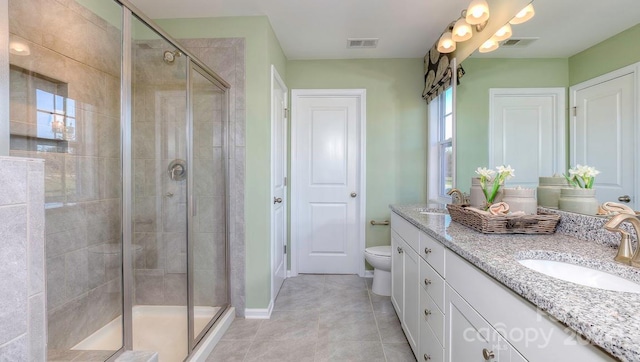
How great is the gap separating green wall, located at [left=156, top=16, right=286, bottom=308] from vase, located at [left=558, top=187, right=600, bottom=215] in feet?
6.15

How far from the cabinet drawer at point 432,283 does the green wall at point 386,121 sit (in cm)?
156

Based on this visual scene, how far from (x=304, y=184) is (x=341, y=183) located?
42 cm

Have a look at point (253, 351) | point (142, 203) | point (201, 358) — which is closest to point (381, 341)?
point (253, 351)

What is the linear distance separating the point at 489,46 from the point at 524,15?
1.05ft

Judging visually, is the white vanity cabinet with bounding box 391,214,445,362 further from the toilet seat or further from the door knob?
the door knob

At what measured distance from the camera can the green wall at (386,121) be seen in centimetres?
305

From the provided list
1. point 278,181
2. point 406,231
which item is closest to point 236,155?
point 278,181

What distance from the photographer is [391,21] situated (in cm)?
234

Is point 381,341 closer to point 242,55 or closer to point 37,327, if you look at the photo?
point 37,327

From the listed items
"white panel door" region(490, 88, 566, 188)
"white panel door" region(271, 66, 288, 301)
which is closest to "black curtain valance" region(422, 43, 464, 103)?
"white panel door" region(490, 88, 566, 188)

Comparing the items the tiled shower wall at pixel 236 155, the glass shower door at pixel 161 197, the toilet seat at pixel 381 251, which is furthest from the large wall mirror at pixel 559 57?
the glass shower door at pixel 161 197

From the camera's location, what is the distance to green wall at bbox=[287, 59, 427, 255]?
10.0 ft

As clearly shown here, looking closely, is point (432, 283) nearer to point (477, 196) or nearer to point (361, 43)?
point (477, 196)

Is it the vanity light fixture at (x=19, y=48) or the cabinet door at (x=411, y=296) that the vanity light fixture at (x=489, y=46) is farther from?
the vanity light fixture at (x=19, y=48)
